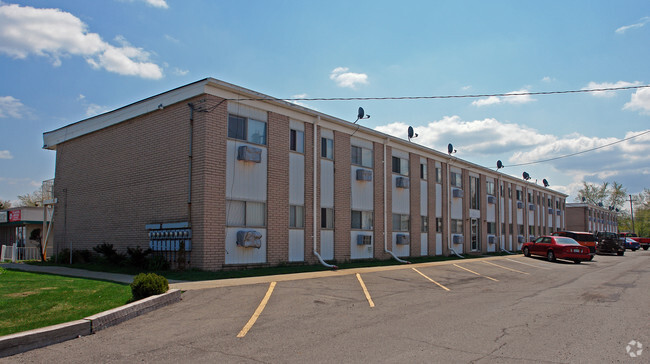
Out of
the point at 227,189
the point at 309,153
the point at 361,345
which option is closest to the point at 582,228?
the point at 309,153

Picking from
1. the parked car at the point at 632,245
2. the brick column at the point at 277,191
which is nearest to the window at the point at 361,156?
the brick column at the point at 277,191

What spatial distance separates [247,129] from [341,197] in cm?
619

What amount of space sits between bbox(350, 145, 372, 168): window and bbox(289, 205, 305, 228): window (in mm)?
4568

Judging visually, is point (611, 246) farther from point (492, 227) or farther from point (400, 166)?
point (400, 166)

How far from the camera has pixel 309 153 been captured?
2055 cm

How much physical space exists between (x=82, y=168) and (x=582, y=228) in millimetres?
64916

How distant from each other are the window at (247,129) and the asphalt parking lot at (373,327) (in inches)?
235

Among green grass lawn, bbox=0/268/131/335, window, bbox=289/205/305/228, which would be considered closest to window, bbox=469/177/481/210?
window, bbox=289/205/305/228

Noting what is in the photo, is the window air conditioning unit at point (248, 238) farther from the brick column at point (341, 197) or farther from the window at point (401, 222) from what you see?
the window at point (401, 222)

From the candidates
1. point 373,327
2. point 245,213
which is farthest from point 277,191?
point 373,327

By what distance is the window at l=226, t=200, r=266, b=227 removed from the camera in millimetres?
17109

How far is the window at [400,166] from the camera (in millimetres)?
26828

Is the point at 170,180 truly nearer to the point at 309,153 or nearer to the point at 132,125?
the point at 132,125

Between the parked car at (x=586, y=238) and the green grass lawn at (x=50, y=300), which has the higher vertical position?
the parked car at (x=586, y=238)
